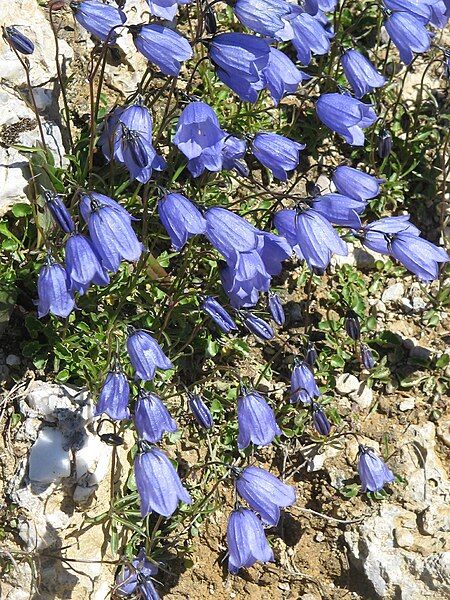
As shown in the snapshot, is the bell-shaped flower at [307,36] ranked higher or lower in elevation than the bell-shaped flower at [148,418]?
higher

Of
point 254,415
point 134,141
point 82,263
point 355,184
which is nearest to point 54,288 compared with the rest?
point 82,263

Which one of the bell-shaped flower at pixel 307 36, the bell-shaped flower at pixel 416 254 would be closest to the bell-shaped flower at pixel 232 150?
the bell-shaped flower at pixel 307 36

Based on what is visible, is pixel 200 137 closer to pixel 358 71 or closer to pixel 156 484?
pixel 358 71

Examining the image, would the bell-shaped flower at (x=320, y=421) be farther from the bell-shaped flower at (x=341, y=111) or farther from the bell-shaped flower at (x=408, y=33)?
the bell-shaped flower at (x=408, y=33)

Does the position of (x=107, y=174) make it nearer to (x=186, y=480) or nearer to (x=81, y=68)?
(x=81, y=68)

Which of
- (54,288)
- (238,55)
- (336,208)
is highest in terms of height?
(238,55)

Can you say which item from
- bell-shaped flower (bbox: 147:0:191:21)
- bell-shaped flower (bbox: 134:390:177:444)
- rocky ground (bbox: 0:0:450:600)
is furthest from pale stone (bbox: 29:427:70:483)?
bell-shaped flower (bbox: 147:0:191:21)

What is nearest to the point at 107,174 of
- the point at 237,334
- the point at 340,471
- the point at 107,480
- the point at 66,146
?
the point at 66,146
